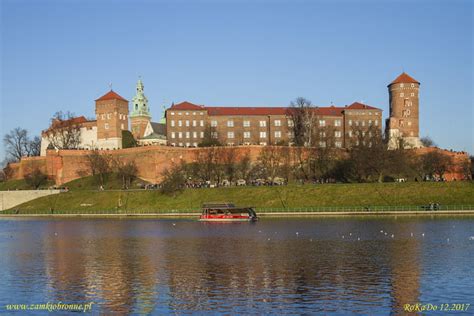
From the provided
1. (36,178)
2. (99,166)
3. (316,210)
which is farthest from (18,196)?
(316,210)

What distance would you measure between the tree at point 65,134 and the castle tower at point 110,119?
443 cm

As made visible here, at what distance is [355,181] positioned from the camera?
244 ft

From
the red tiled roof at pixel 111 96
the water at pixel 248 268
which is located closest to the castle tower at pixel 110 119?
the red tiled roof at pixel 111 96

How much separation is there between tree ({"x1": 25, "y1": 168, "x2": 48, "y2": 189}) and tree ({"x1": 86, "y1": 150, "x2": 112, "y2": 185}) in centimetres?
675

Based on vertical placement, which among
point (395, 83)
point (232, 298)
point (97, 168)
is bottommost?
point (232, 298)

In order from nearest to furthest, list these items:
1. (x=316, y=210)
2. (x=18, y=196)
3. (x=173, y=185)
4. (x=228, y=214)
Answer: (x=228, y=214), (x=316, y=210), (x=173, y=185), (x=18, y=196)

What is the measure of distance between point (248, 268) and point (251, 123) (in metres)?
71.7

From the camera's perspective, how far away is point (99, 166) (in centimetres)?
8456

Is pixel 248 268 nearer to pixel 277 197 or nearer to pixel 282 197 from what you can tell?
pixel 282 197

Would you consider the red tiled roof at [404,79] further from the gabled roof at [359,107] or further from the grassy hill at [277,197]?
the grassy hill at [277,197]

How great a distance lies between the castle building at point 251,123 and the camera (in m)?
97.9

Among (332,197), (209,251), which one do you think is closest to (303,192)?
(332,197)

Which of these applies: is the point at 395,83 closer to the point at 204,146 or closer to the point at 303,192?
the point at 204,146

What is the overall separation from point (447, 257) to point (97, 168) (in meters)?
61.5
